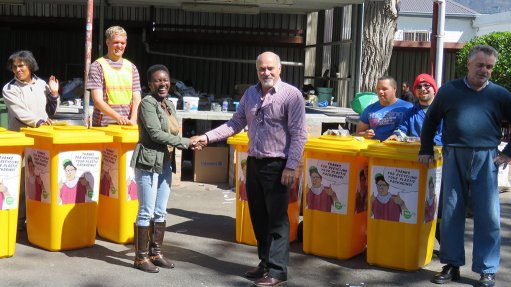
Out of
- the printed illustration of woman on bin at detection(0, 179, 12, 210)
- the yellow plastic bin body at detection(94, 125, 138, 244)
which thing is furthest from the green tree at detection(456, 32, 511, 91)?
the printed illustration of woman on bin at detection(0, 179, 12, 210)

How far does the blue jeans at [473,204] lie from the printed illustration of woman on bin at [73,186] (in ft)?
10.4

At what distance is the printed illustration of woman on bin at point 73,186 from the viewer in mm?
6082

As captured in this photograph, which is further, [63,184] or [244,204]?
[244,204]

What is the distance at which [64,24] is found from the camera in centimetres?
1500

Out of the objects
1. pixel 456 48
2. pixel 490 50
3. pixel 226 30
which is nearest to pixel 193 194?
pixel 490 50

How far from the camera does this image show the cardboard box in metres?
10.2

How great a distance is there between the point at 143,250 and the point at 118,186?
87 cm

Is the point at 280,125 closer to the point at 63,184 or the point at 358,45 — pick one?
the point at 63,184

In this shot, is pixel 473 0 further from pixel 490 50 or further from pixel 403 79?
pixel 490 50

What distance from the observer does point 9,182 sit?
581 cm

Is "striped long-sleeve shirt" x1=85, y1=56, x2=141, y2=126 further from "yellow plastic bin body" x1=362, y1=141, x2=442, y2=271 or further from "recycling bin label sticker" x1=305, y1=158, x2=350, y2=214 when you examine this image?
"yellow plastic bin body" x1=362, y1=141, x2=442, y2=271

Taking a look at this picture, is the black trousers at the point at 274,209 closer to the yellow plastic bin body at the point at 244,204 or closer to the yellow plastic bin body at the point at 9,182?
the yellow plastic bin body at the point at 244,204

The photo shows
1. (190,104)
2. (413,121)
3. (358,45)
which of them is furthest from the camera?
(358,45)

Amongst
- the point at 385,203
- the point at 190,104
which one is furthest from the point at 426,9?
the point at 385,203
